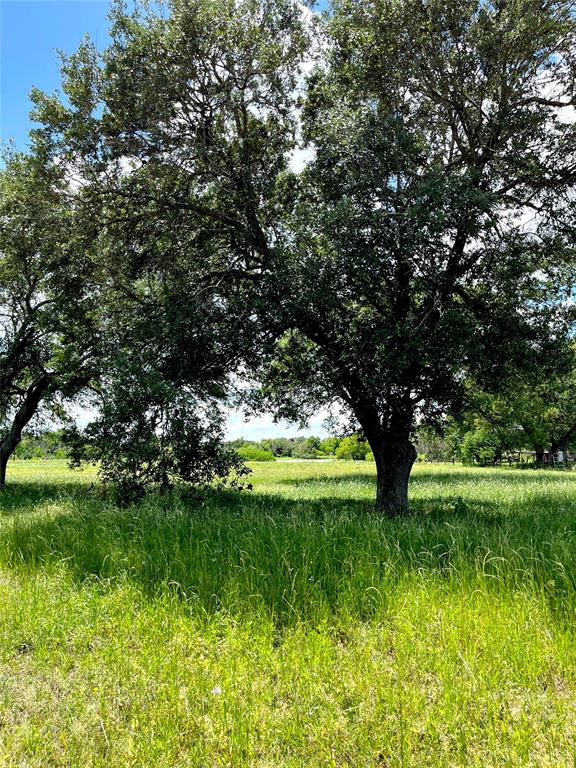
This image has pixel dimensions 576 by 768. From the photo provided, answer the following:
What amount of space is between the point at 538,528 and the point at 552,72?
385 inches

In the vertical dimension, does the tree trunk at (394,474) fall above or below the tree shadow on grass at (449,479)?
above

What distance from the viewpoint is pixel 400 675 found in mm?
3447

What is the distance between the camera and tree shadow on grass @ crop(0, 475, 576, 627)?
15.3ft

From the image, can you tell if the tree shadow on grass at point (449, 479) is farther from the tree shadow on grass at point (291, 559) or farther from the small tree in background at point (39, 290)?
the tree shadow on grass at point (291, 559)

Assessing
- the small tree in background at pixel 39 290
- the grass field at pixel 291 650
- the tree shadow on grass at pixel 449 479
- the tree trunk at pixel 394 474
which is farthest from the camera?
the tree shadow on grass at pixel 449 479

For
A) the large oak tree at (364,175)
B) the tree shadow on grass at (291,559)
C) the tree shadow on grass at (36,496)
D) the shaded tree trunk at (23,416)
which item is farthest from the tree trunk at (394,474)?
the shaded tree trunk at (23,416)

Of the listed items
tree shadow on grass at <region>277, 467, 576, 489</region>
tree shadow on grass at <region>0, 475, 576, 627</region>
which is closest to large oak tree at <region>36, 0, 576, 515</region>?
tree shadow on grass at <region>0, 475, 576, 627</region>

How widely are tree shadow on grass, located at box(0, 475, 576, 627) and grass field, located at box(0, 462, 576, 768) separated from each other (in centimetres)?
3

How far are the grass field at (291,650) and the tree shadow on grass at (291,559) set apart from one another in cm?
3

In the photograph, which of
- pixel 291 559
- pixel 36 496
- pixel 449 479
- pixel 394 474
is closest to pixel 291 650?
pixel 291 559

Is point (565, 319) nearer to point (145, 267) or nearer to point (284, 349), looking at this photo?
point (284, 349)

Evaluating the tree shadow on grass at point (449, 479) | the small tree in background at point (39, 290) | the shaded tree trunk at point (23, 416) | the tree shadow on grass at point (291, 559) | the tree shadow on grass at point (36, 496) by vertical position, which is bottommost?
the tree shadow on grass at point (449, 479)

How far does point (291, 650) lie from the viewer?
3908 millimetres

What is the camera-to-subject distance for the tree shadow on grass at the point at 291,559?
466cm
